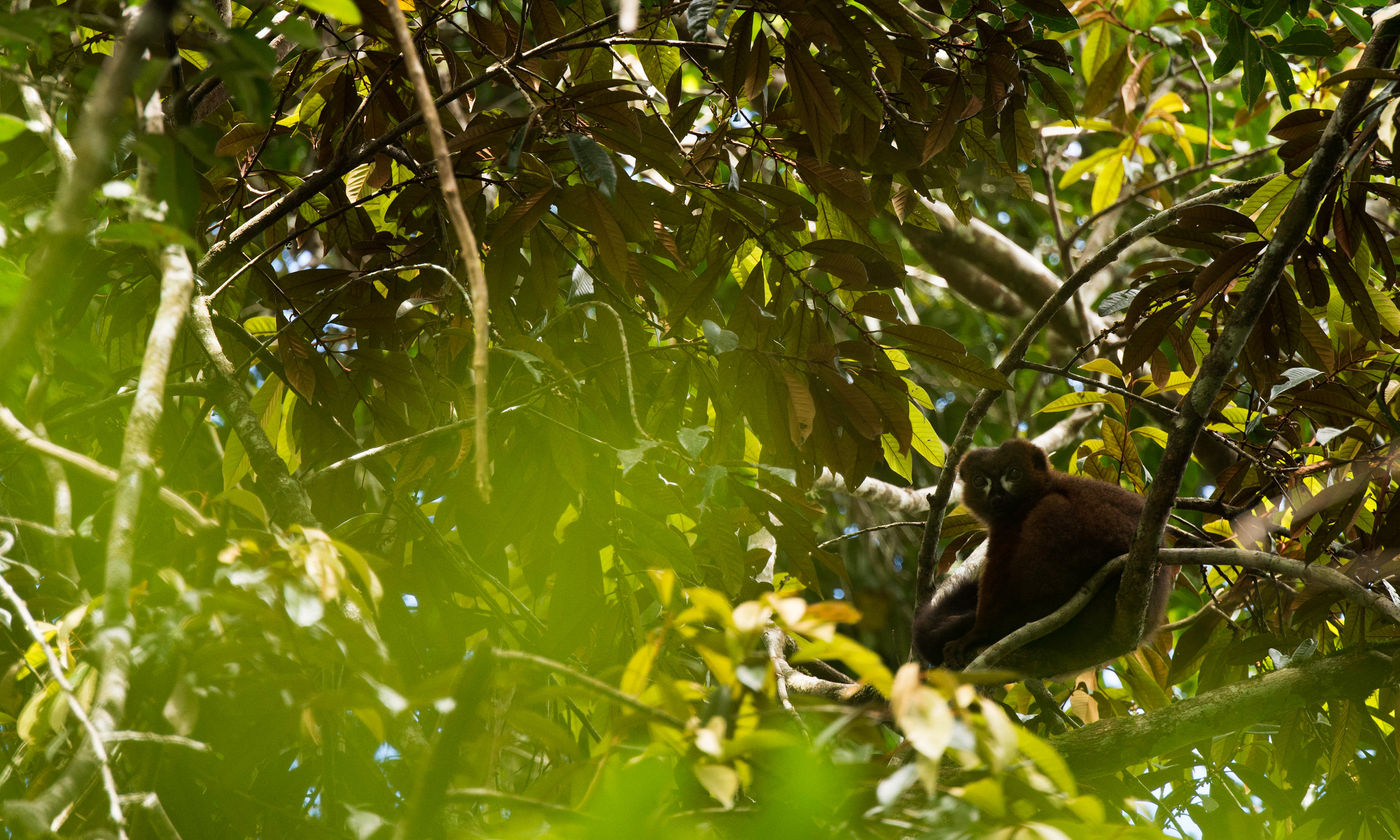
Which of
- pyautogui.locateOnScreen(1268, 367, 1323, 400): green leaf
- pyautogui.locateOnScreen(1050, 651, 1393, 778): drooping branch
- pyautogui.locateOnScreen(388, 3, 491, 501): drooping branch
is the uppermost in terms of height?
pyautogui.locateOnScreen(388, 3, 491, 501): drooping branch

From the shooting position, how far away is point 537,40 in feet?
10.5

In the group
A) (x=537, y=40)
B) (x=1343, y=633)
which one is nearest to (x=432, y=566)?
(x=537, y=40)

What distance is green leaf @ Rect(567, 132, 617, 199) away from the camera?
2453mm

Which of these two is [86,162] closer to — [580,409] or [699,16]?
[699,16]

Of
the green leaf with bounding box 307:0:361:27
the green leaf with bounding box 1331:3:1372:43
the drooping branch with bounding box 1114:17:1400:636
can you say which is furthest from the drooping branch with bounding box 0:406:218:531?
the green leaf with bounding box 1331:3:1372:43

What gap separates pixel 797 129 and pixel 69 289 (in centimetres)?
203

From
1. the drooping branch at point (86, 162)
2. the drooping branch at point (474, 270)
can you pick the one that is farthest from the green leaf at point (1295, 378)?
the drooping branch at point (86, 162)

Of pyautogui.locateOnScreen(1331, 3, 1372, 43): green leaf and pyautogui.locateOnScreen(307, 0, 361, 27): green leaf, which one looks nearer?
pyautogui.locateOnScreen(307, 0, 361, 27): green leaf

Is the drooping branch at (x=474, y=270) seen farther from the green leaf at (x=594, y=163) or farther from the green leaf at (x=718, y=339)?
the green leaf at (x=718, y=339)

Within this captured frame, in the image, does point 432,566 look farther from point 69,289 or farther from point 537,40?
point 537,40

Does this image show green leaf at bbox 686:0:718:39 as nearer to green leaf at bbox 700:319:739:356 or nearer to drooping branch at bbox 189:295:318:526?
green leaf at bbox 700:319:739:356

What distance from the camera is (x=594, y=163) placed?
2.47 meters

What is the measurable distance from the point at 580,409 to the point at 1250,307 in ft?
5.78

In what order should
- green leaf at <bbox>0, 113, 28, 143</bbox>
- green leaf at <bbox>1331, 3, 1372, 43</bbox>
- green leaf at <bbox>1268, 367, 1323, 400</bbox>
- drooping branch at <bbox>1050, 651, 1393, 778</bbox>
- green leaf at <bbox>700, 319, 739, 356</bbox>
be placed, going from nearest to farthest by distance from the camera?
green leaf at <bbox>0, 113, 28, 143</bbox>, green leaf at <bbox>700, 319, 739, 356</bbox>, drooping branch at <bbox>1050, 651, 1393, 778</bbox>, green leaf at <bbox>1268, 367, 1323, 400</bbox>, green leaf at <bbox>1331, 3, 1372, 43</bbox>
